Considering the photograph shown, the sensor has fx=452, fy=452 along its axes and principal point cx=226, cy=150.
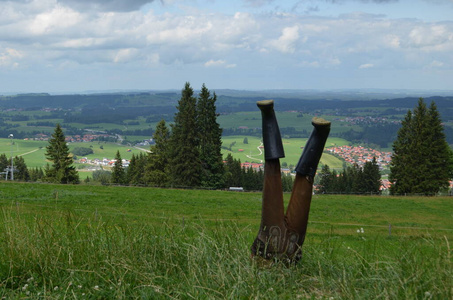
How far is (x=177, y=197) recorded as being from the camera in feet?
95.3

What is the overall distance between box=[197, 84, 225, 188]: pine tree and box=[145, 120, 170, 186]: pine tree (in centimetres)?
570

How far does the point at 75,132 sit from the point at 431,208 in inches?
7379

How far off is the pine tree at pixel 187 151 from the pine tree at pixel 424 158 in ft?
64.4

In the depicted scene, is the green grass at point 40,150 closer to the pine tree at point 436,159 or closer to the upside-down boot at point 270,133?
the pine tree at point 436,159

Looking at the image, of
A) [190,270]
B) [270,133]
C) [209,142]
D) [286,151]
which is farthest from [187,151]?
[286,151]

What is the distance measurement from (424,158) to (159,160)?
26.2m

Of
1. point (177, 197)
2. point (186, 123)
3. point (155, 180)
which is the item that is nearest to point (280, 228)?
point (177, 197)

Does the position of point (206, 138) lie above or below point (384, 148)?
above

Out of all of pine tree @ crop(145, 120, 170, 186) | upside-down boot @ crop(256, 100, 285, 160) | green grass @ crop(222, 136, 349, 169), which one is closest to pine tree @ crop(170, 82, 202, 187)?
pine tree @ crop(145, 120, 170, 186)

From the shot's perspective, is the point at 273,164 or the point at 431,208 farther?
the point at 431,208

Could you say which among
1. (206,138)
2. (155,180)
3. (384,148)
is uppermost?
(206,138)

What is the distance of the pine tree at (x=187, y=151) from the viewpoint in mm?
41188

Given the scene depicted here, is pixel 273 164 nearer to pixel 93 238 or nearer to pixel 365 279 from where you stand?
pixel 365 279

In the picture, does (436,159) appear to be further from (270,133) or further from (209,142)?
(270,133)
